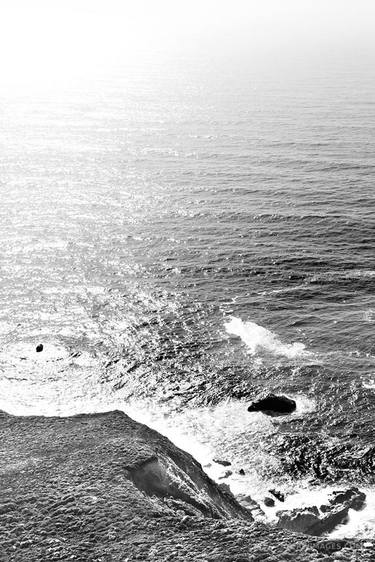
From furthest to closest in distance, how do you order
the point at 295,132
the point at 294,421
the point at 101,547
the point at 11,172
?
the point at 295,132, the point at 11,172, the point at 294,421, the point at 101,547

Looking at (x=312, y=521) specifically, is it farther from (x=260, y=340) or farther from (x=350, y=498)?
Result: (x=260, y=340)

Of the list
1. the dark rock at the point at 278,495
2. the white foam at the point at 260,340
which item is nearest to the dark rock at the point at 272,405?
the white foam at the point at 260,340

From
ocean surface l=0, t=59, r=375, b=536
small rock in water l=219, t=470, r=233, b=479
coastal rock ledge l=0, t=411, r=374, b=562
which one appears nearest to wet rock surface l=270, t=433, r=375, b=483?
ocean surface l=0, t=59, r=375, b=536

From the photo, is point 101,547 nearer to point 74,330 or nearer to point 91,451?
point 91,451

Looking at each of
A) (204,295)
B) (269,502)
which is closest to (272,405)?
(269,502)

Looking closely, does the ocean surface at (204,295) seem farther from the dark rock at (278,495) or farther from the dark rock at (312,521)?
the dark rock at (312,521)

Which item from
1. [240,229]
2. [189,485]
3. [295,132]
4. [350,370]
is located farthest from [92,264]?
[295,132]
